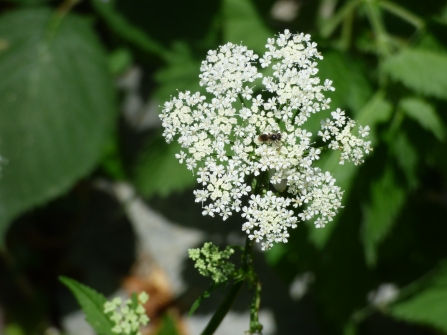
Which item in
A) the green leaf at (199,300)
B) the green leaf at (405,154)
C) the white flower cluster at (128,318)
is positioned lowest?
the green leaf at (199,300)

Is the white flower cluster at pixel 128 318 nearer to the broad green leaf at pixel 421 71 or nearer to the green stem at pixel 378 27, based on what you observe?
the broad green leaf at pixel 421 71

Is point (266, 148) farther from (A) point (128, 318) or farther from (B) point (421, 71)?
(B) point (421, 71)

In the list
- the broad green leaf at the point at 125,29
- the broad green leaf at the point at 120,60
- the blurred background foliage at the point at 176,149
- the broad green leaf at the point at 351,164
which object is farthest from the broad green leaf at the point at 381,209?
the broad green leaf at the point at 120,60

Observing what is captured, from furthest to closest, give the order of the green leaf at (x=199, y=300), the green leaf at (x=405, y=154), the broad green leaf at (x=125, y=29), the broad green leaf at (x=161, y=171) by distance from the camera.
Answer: the broad green leaf at (x=125, y=29)
the broad green leaf at (x=161, y=171)
the green leaf at (x=405, y=154)
the green leaf at (x=199, y=300)

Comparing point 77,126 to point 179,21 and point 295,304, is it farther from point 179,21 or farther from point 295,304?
point 295,304

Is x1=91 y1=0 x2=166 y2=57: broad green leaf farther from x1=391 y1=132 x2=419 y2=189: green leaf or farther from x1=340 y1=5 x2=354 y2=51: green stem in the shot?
x1=391 y1=132 x2=419 y2=189: green leaf

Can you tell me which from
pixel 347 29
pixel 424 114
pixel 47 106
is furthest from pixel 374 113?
pixel 47 106
